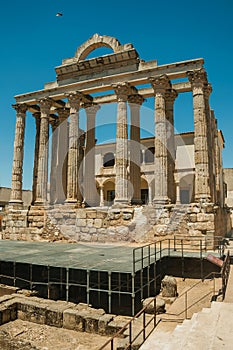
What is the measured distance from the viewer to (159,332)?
626 cm

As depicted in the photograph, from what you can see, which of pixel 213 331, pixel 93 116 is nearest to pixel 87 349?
pixel 213 331

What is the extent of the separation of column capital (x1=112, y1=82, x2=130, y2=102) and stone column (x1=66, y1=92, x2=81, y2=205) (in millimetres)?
2794

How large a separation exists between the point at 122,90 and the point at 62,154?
6990 mm

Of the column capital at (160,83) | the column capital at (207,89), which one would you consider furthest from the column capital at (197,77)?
the column capital at (207,89)

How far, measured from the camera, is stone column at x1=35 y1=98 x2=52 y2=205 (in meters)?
20.0

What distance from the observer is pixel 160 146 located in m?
16.9

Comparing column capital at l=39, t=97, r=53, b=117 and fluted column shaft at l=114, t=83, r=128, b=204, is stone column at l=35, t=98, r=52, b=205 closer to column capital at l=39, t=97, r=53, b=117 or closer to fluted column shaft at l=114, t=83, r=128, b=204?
column capital at l=39, t=97, r=53, b=117

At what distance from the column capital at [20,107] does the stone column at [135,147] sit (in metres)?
7.66

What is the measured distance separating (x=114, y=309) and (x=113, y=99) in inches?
594

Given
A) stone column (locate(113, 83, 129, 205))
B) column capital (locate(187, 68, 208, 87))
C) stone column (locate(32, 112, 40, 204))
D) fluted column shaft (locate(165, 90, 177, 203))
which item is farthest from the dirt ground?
stone column (locate(32, 112, 40, 204))

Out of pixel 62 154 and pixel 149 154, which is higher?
pixel 149 154

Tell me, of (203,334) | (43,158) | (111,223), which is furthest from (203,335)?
(43,158)

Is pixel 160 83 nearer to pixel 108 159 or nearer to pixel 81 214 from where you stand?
pixel 81 214

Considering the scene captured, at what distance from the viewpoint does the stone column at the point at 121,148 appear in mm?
17281
